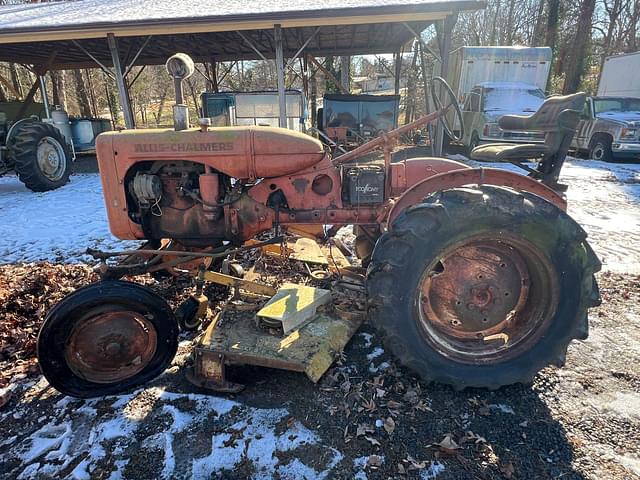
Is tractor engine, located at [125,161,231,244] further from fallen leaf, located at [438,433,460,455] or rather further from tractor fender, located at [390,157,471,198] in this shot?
fallen leaf, located at [438,433,460,455]

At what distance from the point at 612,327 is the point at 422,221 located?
78.9 inches

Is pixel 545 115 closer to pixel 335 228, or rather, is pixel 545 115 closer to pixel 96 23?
pixel 335 228

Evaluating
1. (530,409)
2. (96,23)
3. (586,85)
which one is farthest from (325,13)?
(586,85)

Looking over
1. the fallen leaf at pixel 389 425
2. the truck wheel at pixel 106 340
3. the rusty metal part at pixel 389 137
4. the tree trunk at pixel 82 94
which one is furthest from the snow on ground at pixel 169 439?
the tree trunk at pixel 82 94

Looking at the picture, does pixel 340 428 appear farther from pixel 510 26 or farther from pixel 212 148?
pixel 510 26

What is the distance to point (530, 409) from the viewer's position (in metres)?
2.07

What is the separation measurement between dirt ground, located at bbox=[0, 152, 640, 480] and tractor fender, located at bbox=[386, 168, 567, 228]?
100cm

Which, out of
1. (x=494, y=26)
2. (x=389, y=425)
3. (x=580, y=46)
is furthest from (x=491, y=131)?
(x=494, y=26)

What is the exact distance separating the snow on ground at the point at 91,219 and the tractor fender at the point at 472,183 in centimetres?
225

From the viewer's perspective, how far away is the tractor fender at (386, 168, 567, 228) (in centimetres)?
231

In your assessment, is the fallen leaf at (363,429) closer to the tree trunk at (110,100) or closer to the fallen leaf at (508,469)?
the fallen leaf at (508,469)

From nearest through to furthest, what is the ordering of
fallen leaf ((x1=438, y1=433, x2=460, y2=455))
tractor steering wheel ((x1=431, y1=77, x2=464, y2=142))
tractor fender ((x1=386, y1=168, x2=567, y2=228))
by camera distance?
fallen leaf ((x1=438, y1=433, x2=460, y2=455)), tractor fender ((x1=386, y1=168, x2=567, y2=228)), tractor steering wheel ((x1=431, y1=77, x2=464, y2=142))

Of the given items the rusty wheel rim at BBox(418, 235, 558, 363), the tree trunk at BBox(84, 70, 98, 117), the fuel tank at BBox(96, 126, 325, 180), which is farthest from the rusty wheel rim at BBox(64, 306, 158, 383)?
the tree trunk at BBox(84, 70, 98, 117)

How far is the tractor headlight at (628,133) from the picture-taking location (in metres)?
10.0
